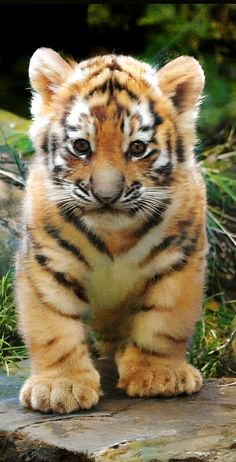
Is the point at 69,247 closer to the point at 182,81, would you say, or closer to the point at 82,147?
the point at 82,147

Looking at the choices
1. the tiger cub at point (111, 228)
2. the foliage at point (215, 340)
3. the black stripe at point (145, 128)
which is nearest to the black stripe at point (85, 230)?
the tiger cub at point (111, 228)

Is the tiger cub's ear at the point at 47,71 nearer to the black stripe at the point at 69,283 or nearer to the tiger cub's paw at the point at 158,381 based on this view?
the black stripe at the point at 69,283

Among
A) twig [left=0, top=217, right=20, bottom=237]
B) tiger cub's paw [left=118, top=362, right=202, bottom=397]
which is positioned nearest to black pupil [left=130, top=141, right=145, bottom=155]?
tiger cub's paw [left=118, top=362, right=202, bottom=397]

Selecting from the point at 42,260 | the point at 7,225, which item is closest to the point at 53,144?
the point at 42,260

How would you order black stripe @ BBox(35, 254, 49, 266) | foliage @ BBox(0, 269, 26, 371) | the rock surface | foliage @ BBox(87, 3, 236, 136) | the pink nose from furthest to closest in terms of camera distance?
foliage @ BBox(87, 3, 236, 136)
foliage @ BBox(0, 269, 26, 371)
black stripe @ BBox(35, 254, 49, 266)
the pink nose
the rock surface

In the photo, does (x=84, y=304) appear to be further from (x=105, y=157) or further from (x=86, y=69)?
(x=86, y=69)

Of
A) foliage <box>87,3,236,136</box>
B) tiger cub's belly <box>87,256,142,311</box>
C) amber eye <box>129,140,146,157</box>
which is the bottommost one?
tiger cub's belly <box>87,256,142,311</box>

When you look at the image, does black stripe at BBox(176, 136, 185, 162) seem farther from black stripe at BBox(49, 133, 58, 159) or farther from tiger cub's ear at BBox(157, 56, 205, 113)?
black stripe at BBox(49, 133, 58, 159)
